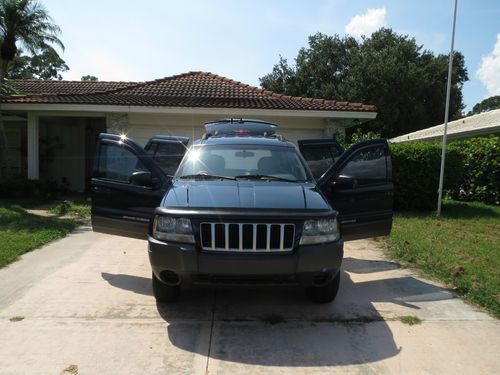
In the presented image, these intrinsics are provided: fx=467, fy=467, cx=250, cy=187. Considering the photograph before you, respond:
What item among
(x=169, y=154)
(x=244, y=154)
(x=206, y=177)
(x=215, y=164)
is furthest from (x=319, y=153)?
(x=206, y=177)

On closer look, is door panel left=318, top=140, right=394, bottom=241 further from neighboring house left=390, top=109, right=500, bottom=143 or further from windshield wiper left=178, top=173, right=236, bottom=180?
neighboring house left=390, top=109, right=500, bottom=143

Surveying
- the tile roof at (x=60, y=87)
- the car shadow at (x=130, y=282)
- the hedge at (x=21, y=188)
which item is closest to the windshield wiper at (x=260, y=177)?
the car shadow at (x=130, y=282)

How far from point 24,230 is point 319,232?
21.0 ft

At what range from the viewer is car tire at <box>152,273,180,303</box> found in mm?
4469

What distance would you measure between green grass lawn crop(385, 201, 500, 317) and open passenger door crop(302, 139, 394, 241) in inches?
45.0

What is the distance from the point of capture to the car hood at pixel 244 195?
409 cm

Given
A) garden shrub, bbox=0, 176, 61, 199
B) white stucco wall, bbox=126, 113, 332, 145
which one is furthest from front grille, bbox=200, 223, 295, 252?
garden shrub, bbox=0, 176, 61, 199

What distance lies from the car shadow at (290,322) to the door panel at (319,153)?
213cm

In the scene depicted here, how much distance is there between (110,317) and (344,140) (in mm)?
10797

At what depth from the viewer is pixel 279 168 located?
17.3 feet

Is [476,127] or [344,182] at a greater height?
[476,127]

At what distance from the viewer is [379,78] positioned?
3447 centimetres

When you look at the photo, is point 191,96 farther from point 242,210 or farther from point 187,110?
point 242,210

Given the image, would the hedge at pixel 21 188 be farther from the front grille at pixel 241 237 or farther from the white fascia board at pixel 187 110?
the front grille at pixel 241 237
